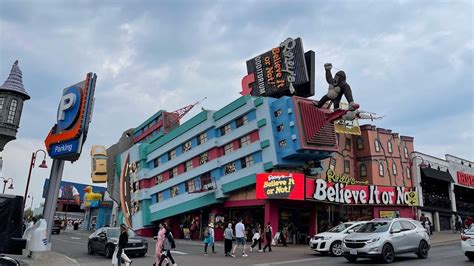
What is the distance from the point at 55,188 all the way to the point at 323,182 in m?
18.2

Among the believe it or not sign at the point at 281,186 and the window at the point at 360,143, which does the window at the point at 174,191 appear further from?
the window at the point at 360,143

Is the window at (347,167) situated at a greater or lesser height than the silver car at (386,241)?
greater

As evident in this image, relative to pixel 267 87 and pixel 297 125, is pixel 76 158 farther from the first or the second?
pixel 267 87

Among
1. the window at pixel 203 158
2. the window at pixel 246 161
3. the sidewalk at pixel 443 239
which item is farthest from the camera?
the window at pixel 203 158

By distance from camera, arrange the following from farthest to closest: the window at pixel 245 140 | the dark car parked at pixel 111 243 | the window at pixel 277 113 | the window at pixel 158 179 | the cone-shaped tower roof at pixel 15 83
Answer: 1. the window at pixel 158 179
2. the window at pixel 245 140
3. the window at pixel 277 113
4. the cone-shaped tower roof at pixel 15 83
5. the dark car parked at pixel 111 243

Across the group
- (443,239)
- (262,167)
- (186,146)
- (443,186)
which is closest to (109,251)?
(262,167)

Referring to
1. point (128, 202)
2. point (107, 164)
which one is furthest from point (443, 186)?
point (107, 164)

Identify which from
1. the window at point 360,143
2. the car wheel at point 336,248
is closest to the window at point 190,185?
the window at point 360,143

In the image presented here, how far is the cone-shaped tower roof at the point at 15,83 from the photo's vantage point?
21562 millimetres

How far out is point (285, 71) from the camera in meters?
35.5

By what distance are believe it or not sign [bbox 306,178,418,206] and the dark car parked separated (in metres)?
12.9

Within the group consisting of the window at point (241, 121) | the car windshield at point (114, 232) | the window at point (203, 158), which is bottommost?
the car windshield at point (114, 232)

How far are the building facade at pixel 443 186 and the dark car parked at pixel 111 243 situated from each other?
95.9ft

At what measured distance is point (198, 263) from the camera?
1716 centimetres
